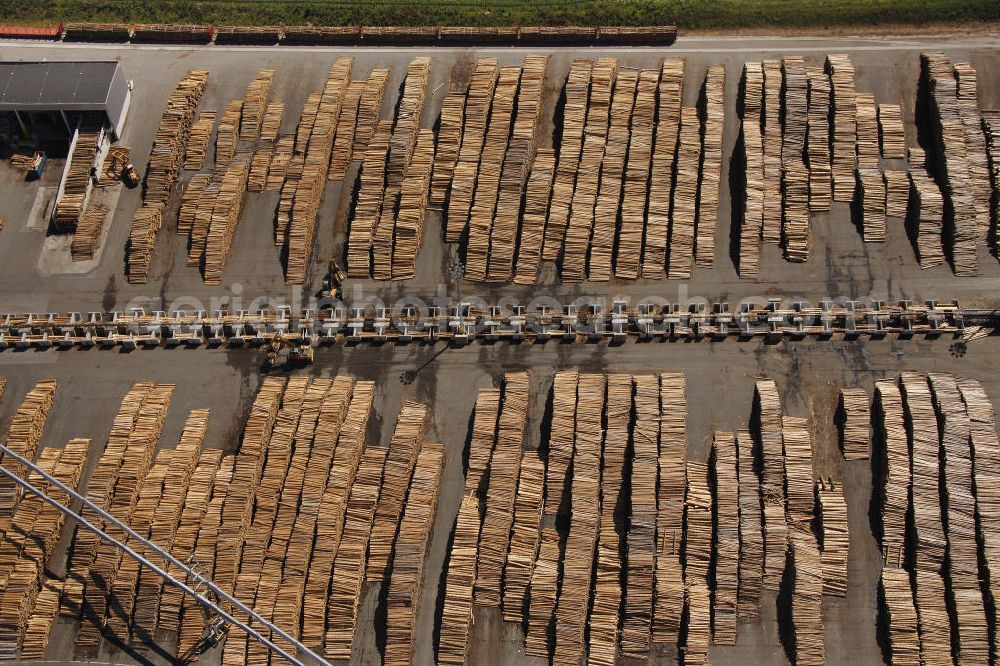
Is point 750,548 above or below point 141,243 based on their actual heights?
below

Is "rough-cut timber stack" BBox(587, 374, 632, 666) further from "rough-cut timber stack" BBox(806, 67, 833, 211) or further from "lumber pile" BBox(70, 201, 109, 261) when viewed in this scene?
"lumber pile" BBox(70, 201, 109, 261)

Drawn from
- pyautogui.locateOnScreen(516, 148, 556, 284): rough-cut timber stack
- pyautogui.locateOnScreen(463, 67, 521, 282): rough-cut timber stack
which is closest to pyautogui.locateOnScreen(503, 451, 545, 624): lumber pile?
pyautogui.locateOnScreen(516, 148, 556, 284): rough-cut timber stack

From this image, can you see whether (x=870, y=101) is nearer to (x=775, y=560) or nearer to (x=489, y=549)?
(x=775, y=560)

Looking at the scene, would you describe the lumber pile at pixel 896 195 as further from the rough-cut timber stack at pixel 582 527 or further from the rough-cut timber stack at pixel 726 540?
the rough-cut timber stack at pixel 582 527

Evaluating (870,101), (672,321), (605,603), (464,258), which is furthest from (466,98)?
(605,603)

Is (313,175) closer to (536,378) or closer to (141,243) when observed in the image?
(141,243)

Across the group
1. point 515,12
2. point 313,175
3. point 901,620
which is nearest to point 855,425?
point 901,620

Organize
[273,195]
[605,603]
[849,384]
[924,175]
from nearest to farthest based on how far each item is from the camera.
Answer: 1. [605,603]
2. [849,384]
3. [924,175]
4. [273,195]
